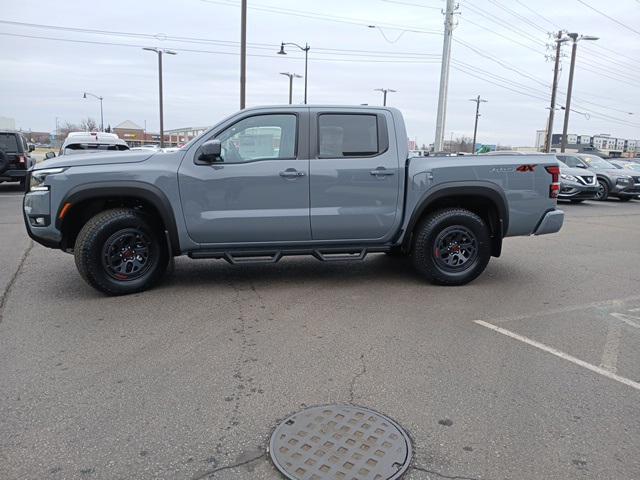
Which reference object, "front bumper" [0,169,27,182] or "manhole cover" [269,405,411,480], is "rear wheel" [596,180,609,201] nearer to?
"front bumper" [0,169,27,182]

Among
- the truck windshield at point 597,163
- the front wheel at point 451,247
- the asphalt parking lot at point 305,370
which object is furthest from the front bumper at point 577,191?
the front wheel at point 451,247

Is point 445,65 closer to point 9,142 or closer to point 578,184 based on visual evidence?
point 578,184

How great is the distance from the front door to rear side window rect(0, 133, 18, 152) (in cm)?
1194

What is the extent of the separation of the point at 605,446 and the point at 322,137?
12.8ft

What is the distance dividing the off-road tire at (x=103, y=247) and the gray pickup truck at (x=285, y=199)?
0.01m

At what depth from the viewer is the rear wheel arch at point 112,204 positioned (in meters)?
5.30

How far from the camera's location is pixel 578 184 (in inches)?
659

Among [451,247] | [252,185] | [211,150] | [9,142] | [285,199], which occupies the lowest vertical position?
[451,247]

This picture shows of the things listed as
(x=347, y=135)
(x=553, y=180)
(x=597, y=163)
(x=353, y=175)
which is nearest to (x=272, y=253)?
(x=353, y=175)

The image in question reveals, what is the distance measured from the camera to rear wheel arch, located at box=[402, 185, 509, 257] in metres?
5.94

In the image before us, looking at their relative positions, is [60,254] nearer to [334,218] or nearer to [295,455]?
[334,218]

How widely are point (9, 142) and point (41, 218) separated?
11597 millimetres

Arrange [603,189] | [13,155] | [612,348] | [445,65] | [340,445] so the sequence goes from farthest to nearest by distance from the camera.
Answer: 1. [445,65]
2. [603,189]
3. [13,155]
4. [612,348]
5. [340,445]

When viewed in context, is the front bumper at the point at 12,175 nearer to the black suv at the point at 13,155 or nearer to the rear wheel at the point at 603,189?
the black suv at the point at 13,155
